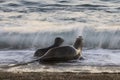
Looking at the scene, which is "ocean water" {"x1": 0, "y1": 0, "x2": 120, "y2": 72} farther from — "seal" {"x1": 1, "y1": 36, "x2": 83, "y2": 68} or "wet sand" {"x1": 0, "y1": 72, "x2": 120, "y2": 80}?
"wet sand" {"x1": 0, "y1": 72, "x2": 120, "y2": 80}

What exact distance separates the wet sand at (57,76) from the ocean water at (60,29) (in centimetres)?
102

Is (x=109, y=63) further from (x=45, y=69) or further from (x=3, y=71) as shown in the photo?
(x=3, y=71)

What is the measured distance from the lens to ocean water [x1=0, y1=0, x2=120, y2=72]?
8.59 m

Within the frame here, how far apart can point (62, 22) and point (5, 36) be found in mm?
2402

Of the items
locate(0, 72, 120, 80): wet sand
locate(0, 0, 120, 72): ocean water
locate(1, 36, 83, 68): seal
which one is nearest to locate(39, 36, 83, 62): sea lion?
locate(1, 36, 83, 68): seal

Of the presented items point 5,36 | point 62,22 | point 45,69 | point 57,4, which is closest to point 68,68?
point 45,69

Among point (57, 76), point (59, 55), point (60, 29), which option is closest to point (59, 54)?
point (59, 55)

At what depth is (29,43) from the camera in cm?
1009

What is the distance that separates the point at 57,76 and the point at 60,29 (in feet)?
16.6

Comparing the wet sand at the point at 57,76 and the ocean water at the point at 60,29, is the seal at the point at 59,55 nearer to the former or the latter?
the ocean water at the point at 60,29

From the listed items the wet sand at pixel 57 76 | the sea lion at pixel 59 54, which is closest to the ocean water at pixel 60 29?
the sea lion at pixel 59 54

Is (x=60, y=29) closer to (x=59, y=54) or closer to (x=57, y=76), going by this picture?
(x=59, y=54)

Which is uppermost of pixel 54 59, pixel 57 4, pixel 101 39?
pixel 54 59

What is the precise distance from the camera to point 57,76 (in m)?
6.41
